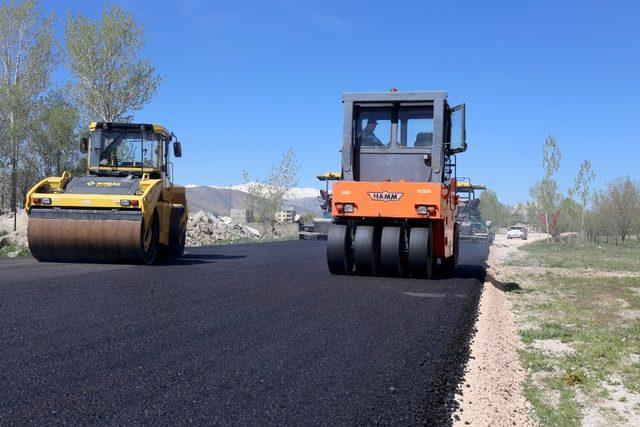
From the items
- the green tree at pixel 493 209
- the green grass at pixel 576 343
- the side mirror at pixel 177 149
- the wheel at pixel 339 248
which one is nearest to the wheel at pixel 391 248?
the wheel at pixel 339 248

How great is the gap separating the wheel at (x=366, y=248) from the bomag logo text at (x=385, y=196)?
59 centimetres

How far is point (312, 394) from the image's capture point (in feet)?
12.4

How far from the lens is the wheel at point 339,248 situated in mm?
10492

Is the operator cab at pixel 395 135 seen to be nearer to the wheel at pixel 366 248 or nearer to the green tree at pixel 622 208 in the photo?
the wheel at pixel 366 248

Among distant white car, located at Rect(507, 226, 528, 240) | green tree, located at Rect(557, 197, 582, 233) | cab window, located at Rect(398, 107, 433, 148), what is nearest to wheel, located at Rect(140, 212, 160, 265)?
cab window, located at Rect(398, 107, 433, 148)

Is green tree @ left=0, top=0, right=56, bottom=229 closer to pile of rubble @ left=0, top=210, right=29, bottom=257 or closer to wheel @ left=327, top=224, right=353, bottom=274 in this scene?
pile of rubble @ left=0, top=210, right=29, bottom=257

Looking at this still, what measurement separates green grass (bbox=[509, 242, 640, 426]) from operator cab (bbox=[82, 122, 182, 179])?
761 centimetres

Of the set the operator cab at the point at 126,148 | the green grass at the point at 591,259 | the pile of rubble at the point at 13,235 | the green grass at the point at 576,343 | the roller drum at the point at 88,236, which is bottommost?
the green grass at the point at 591,259

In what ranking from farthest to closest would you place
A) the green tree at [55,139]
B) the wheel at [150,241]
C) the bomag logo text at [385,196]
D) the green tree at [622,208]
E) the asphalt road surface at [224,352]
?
the green tree at [622,208] → the green tree at [55,139] → the wheel at [150,241] → the bomag logo text at [385,196] → the asphalt road surface at [224,352]

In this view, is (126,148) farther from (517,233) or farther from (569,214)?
(517,233)

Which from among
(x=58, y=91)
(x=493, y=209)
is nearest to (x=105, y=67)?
(x=58, y=91)

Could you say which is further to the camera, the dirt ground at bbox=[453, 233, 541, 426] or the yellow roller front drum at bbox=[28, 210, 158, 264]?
the yellow roller front drum at bbox=[28, 210, 158, 264]

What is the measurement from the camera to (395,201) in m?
10.0

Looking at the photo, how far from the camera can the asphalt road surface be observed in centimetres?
347
